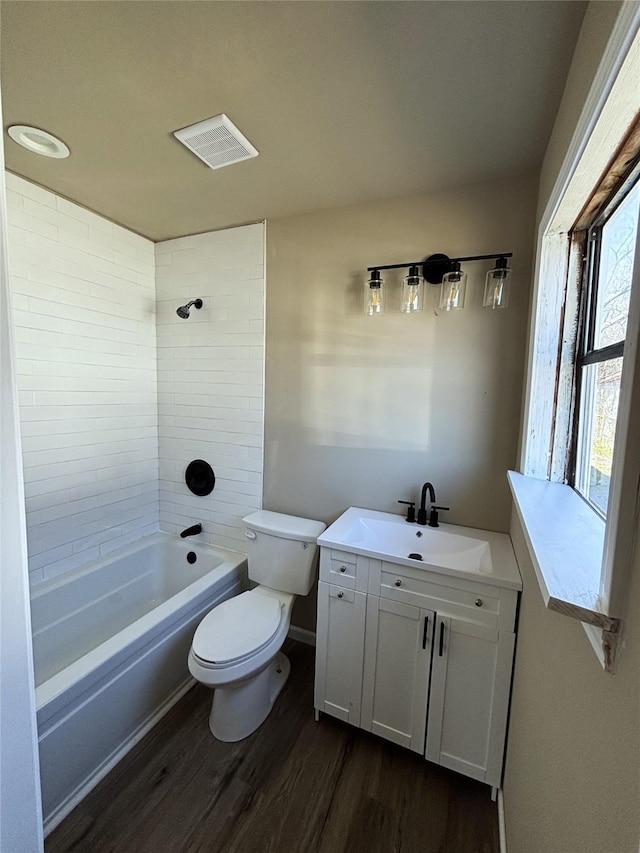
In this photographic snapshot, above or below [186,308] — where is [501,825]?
below

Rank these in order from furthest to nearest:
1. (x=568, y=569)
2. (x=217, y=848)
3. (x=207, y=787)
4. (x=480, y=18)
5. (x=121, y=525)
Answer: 1. (x=121, y=525)
2. (x=207, y=787)
3. (x=217, y=848)
4. (x=480, y=18)
5. (x=568, y=569)

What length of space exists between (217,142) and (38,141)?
752 millimetres

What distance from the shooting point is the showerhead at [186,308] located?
2168mm

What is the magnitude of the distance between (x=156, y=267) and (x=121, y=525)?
1.79 metres

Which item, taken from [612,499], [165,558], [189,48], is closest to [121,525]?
[165,558]

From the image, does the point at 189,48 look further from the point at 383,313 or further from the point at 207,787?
the point at 207,787

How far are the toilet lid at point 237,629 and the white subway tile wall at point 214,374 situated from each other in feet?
1.84

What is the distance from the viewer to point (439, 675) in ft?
4.47

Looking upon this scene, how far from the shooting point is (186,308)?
2191 millimetres

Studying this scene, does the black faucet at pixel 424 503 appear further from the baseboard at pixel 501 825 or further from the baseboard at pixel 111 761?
the baseboard at pixel 111 761

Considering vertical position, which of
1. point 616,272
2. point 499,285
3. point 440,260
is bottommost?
point 616,272

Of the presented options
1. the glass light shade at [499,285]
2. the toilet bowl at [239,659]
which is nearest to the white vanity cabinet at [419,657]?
the toilet bowl at [239,659]

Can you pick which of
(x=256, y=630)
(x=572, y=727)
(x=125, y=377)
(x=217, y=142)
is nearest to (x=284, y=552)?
(x=256, y=630)

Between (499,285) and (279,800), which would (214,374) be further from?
(279,800)
